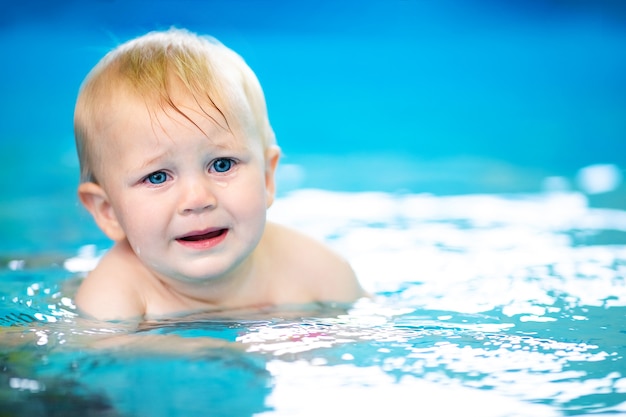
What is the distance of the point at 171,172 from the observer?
1.81 metres

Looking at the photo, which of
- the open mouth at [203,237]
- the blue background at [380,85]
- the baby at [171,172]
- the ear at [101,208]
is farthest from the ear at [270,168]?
the blue background at [380,85]

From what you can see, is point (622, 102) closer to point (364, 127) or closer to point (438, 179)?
point (364, 127)

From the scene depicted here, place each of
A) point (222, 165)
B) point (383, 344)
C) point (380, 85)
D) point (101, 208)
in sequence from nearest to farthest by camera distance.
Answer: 1. point (383, 344)
2. point (222, 165)
3. point (101, 208)
4. point (380, 85)

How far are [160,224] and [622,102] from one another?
3.71 metres

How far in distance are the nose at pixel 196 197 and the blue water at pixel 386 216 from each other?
0.23m

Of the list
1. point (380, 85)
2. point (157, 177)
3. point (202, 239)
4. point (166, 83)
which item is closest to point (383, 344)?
point (202, 239)

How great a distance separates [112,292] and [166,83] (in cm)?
42

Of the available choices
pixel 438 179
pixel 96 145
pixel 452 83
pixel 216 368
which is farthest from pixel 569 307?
pixel 452 83

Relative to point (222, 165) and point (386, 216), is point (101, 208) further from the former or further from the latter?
point (386, 216)

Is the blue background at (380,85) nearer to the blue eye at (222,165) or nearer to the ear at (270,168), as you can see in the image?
the ear at (270,168)

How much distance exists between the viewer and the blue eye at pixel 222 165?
6.00ft

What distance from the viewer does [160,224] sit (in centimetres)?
182

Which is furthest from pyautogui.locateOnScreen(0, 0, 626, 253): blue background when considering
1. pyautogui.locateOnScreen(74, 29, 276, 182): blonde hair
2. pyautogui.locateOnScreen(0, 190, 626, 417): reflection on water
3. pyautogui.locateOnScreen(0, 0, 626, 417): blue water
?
pyautogui.locateOnScreen(74, 29, 276, 182): blonde hair

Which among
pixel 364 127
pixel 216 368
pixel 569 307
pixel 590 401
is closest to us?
pixel 590 401
